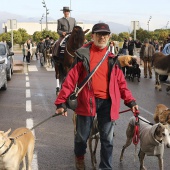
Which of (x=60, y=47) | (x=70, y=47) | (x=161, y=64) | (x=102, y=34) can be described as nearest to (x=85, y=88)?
(x=102, y=34)

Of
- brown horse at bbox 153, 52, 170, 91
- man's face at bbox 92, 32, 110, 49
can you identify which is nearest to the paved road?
brown horse at bbox 153, 52, 170, 91

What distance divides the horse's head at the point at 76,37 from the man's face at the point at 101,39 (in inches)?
215

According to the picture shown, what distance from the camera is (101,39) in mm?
4906

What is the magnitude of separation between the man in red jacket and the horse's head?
5352 millimetres

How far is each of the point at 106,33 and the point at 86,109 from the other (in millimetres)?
970

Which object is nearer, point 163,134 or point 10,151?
point 10,151

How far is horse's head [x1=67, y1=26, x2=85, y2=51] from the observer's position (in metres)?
10.4

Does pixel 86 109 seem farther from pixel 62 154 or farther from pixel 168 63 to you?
pixel 168 63

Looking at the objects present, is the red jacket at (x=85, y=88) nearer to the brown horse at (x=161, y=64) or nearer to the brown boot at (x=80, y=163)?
the brown boot at (x=80, y=163)

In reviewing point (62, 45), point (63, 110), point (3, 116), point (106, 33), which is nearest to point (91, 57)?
point (106, 33)

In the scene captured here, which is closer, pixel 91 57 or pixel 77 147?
pixel 91 57

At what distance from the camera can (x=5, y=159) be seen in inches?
187

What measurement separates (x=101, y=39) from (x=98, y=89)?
0.61 m

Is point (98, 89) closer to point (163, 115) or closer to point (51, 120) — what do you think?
point (163, 115)
